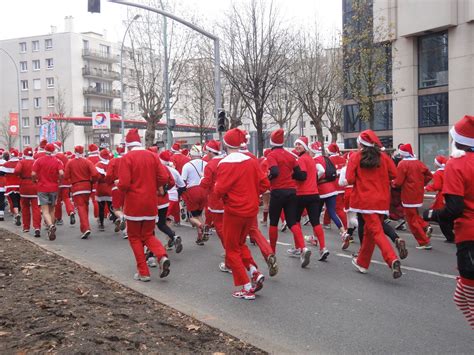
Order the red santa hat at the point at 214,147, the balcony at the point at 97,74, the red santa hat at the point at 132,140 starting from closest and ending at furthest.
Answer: the red santa hat at the point at 132,140
the red santa hat at the point at 214,147
the balcony at the point at 97,74

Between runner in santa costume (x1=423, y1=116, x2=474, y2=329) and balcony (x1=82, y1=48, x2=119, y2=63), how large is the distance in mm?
73643

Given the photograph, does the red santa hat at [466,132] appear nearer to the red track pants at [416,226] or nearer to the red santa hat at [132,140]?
the red santa hat at [132,140]

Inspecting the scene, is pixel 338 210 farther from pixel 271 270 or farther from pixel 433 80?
pixel 433 80

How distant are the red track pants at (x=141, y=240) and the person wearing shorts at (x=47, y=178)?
4.57 meters

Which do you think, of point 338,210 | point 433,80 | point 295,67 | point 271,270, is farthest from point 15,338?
point 433,80

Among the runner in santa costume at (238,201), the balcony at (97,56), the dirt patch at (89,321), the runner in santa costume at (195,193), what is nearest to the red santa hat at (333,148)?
the runner in santa costume at (195,193)

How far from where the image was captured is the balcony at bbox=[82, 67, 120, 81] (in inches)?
2847

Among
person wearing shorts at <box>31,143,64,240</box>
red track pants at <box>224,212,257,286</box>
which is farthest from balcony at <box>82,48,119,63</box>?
red track pants at <box>224,212,257,286</box>

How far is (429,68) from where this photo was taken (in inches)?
1103

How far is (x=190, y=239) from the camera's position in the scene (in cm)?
1100

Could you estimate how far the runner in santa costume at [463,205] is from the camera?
160 inches

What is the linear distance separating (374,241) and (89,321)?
3928 millimetres

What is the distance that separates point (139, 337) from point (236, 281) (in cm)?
188

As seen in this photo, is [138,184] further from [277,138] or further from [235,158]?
[277,138]
